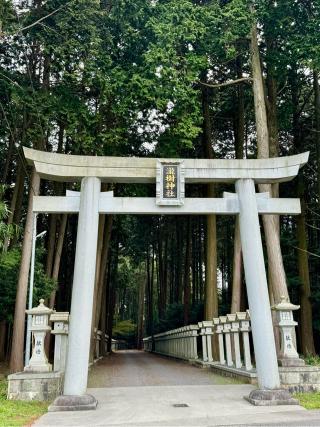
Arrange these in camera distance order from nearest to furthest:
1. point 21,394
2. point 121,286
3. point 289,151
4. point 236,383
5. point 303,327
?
point 21,394, point 236,383, point 303,327, point 289,151, point 121,286

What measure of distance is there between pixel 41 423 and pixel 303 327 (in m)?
11.6

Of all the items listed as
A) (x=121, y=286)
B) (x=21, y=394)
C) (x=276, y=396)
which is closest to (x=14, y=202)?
(x=21, y=394)

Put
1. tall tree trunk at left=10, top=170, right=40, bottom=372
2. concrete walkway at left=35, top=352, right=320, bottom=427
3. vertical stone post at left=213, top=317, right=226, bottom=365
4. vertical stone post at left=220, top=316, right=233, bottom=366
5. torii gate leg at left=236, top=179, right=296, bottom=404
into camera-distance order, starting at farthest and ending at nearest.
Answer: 1. vertical stone post at left=213, top=317, right=226, bottom=365
2. tall tree trunk at left=10, top=170, right=40, bottom=372
3. vertical stone post at left=220, top=316, right=233, bottom=366
4. torii gate leg at left=236, top=179, right=296, bottom=404
5. concrete walkway at left=35, top=352, right=320, bottom=427

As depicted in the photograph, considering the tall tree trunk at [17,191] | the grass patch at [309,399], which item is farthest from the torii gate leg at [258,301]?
the tall tree trunk at [17,191]

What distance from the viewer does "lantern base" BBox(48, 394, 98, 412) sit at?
266 inches

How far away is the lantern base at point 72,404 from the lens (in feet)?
22.2

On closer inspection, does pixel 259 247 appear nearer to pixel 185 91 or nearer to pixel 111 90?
pixel 185 91

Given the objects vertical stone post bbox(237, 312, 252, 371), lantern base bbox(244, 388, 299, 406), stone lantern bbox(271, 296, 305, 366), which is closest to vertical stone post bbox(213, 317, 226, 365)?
vertical stone post bbox(237, 312, 252, 371)

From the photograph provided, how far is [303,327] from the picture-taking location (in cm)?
1548

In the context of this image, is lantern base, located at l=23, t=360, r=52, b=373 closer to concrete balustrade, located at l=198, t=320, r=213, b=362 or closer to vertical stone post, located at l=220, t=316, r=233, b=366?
vertical stone post, located at l=220, t=316, r=233, b=366

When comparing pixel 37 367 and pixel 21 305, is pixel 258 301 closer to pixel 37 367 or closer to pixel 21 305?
pixel 37 367

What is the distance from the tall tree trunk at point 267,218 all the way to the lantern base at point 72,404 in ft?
15.8

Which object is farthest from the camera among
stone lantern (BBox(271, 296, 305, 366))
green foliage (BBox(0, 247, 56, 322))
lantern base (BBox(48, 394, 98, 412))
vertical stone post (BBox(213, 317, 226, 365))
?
green foliage (BBox(0, 247, 56, 322))

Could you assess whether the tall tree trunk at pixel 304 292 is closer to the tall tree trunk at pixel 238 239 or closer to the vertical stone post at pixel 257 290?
the tall tree trunk at pixel 238 239
